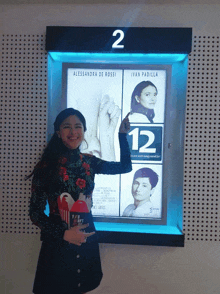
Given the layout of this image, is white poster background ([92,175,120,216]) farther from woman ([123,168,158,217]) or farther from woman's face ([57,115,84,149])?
woman's face ([57,115,84,149])

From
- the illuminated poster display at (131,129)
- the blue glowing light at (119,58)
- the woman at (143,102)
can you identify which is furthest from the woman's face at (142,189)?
the blue glowing light at (119,58)

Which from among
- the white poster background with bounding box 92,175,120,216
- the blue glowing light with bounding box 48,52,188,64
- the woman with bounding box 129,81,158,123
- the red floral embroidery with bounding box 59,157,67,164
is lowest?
the white poster background with bounding box 92,175,120,216

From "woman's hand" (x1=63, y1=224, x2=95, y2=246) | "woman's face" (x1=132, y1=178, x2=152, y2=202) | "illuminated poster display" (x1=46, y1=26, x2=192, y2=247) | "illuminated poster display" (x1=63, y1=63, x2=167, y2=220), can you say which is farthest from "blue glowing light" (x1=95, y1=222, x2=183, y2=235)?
"woman's hand" (x1=63, y1=224, x2=95, y2=246)

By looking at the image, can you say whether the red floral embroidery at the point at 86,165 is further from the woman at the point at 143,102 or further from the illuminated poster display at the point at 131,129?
the woman at the point at 143,102

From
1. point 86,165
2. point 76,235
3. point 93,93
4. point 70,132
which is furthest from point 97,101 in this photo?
point 76,235

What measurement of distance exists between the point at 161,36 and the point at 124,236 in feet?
7.07

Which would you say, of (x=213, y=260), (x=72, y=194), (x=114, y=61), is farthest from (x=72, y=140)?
(x=213, y=260)

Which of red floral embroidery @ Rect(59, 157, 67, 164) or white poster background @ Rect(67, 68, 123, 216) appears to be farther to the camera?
white poster background @ Rect(67, 68, 123, 216)

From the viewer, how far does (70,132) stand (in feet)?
6.81

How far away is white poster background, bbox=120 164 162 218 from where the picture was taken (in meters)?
2.61

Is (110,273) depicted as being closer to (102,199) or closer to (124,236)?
(124,236)

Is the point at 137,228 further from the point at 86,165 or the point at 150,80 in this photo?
the point at 150,80

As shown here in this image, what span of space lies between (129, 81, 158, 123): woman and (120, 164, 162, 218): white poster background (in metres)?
0.55

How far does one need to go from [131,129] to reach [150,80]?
61 centimetres
